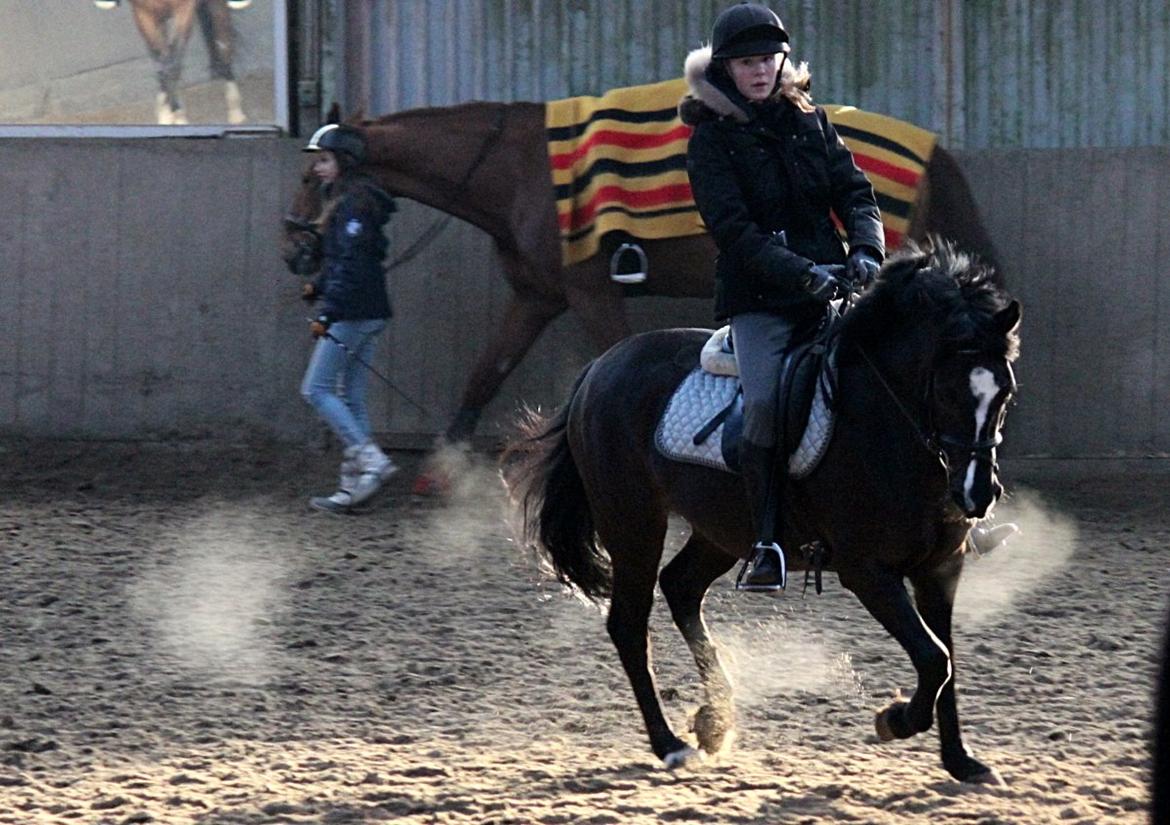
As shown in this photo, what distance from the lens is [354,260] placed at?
9898mm

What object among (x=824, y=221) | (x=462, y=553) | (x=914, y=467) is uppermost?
(x=824, y=221)

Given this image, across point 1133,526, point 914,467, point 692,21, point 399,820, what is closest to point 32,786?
point 399,820

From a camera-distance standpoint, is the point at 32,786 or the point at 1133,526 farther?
the point at 1133,526

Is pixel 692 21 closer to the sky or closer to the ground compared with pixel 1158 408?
closer to the sky

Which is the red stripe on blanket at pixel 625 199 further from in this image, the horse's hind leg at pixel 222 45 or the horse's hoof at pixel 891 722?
the horse's hoof at pixel 891 722

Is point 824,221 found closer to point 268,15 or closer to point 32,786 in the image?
point 32,786

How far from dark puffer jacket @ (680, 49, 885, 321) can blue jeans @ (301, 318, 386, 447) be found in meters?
4.53

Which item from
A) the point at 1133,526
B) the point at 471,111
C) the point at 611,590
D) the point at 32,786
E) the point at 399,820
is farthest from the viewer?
the point at 471,111

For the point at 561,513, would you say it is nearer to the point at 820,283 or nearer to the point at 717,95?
the point at 820,283

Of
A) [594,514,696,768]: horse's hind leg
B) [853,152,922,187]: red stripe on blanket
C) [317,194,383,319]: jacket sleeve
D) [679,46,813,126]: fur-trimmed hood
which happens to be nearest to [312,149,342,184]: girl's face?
[317,194,383,319]: jacket sleeve

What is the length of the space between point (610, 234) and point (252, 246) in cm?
257

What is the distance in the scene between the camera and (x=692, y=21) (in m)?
11.4

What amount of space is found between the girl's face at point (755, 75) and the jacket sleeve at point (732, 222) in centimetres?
15

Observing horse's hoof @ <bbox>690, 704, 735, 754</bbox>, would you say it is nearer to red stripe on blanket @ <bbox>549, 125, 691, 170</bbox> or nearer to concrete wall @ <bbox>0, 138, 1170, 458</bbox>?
red stripe on blanket @ <bbox>549, 125, 691, 170</bbox>
